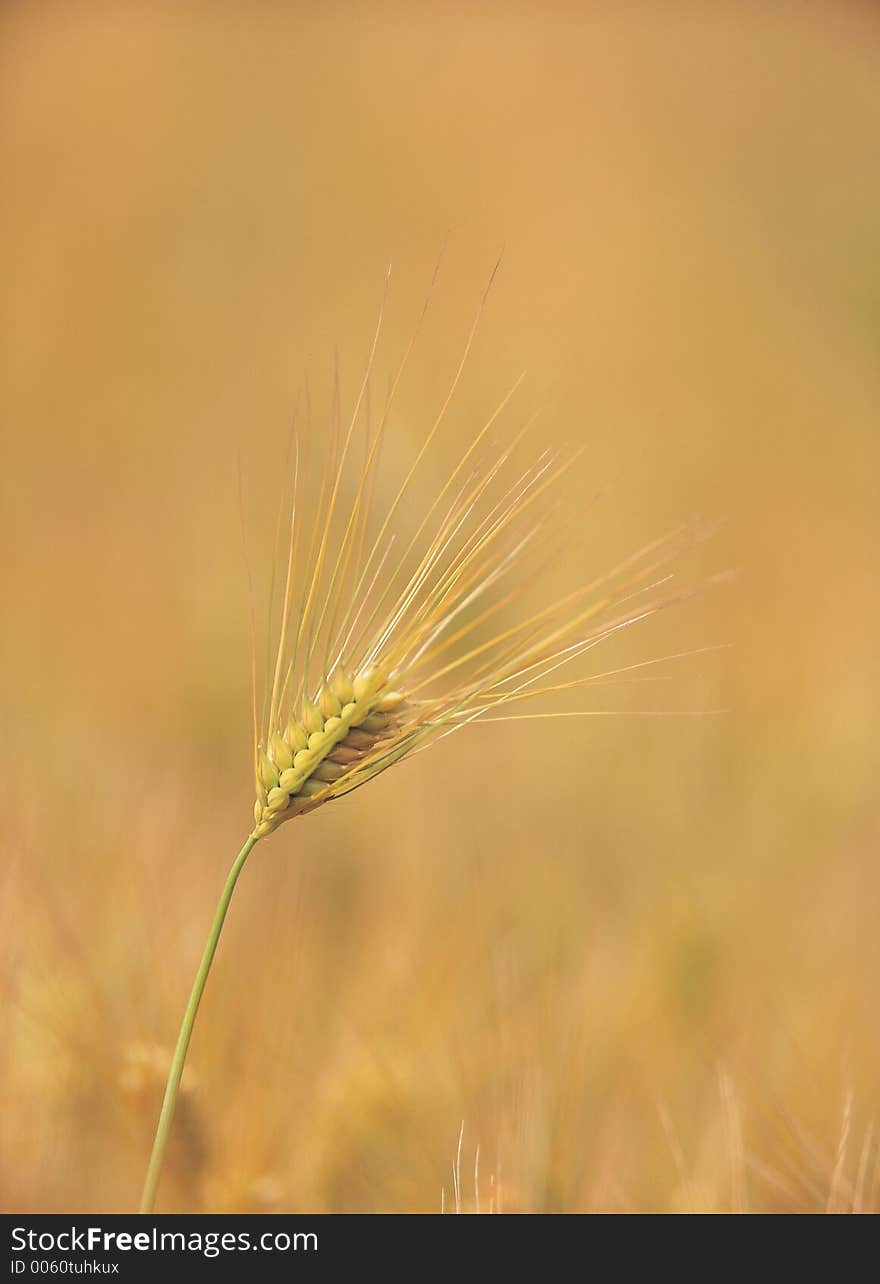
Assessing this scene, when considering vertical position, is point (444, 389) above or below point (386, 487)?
above

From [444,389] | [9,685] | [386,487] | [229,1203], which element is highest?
[444,389]

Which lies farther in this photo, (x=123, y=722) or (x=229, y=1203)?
(x=123, y=722)

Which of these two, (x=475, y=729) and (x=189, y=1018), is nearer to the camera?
(x=189, y=1018)

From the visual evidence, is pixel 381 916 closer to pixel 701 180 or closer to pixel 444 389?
pixel 444 389

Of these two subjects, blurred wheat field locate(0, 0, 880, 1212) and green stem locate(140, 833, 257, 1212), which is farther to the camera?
blurred wheat field locate(0, 0, 880, 1212)

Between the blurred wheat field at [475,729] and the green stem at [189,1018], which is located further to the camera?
the blurred wheat field at [475,729]
